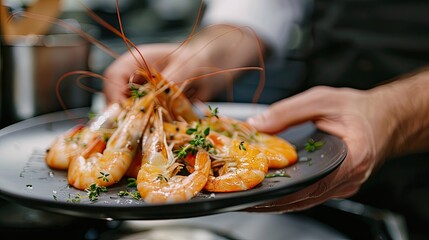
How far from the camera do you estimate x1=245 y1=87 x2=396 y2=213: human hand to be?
120 cm

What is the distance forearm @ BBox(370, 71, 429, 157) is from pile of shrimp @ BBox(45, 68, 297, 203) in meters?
0.34

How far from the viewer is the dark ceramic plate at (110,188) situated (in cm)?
77

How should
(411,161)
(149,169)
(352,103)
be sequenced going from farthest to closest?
(411,161)
(352,103)
(149,169)

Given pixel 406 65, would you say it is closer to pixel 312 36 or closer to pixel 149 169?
pixel 312 36

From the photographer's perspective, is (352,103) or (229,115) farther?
(229,115)

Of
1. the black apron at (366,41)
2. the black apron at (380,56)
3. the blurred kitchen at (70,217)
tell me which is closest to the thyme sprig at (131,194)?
the blurred kitchen at (70,217)

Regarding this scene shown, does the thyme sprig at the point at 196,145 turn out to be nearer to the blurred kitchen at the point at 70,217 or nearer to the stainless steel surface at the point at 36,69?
the blurred kitchen at the point at 70,217

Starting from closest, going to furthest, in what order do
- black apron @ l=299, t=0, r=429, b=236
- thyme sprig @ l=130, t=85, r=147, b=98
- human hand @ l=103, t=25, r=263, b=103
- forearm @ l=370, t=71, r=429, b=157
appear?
thyme sprig @ l=130, t=85, r=147, b=98
forearm @ l=370, t=71, r=429, b=157
human hand @ l=103, t=25, r=263, b=103
black apron @ l=299, t=0, r=429, b=236

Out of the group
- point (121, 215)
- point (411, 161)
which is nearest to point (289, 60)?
point (411, 161)

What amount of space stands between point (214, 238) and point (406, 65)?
1.09m

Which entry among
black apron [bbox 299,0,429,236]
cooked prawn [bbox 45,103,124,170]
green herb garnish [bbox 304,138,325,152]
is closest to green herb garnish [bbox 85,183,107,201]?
cooked prawn [bbox 45,103,124,170]

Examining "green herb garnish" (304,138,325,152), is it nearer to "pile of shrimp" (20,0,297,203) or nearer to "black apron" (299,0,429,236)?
"pile of shrimp" (20,0,297,203)

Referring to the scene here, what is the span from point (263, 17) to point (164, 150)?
4.25 feet

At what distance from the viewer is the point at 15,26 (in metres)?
1.62
